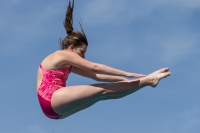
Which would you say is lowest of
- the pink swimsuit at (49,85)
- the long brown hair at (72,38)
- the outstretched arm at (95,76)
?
the pink swimsuit at (49,85)

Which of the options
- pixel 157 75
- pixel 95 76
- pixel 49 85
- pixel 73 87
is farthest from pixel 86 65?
pixel 157 75

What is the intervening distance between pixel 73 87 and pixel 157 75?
1960 millimetres

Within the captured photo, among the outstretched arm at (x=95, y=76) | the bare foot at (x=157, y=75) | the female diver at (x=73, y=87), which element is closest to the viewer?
the female diver at (x=73, y=87)

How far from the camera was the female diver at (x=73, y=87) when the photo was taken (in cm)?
1248

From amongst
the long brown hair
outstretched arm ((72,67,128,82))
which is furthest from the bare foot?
the long brown hair

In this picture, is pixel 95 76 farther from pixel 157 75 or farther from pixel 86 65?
pixel 157 75

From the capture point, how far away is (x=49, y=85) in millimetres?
12898

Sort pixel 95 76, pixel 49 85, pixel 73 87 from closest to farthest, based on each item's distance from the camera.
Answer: pixel 73 87 < pixel 49 85 < pixel 95 76

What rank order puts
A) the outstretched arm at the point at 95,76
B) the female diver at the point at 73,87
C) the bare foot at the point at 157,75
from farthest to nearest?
the outstretched arm at the point at 95,76, the bare foot at the point at 157,75, the female diver at the point at 73,87

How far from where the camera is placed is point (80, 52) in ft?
42.4

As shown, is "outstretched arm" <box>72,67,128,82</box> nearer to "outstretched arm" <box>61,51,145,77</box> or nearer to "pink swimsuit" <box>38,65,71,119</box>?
"pink swimsuit" <box>38,65,71,119</box>

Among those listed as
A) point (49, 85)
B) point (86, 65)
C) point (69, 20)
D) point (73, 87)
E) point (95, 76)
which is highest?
point (69, 20)

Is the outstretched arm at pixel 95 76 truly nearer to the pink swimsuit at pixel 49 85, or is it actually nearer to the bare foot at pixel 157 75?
the pink swimsuit at pixel 49 85

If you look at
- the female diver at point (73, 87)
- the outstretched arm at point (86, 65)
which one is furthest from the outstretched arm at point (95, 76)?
the outstretched arm at point (86, 65)
